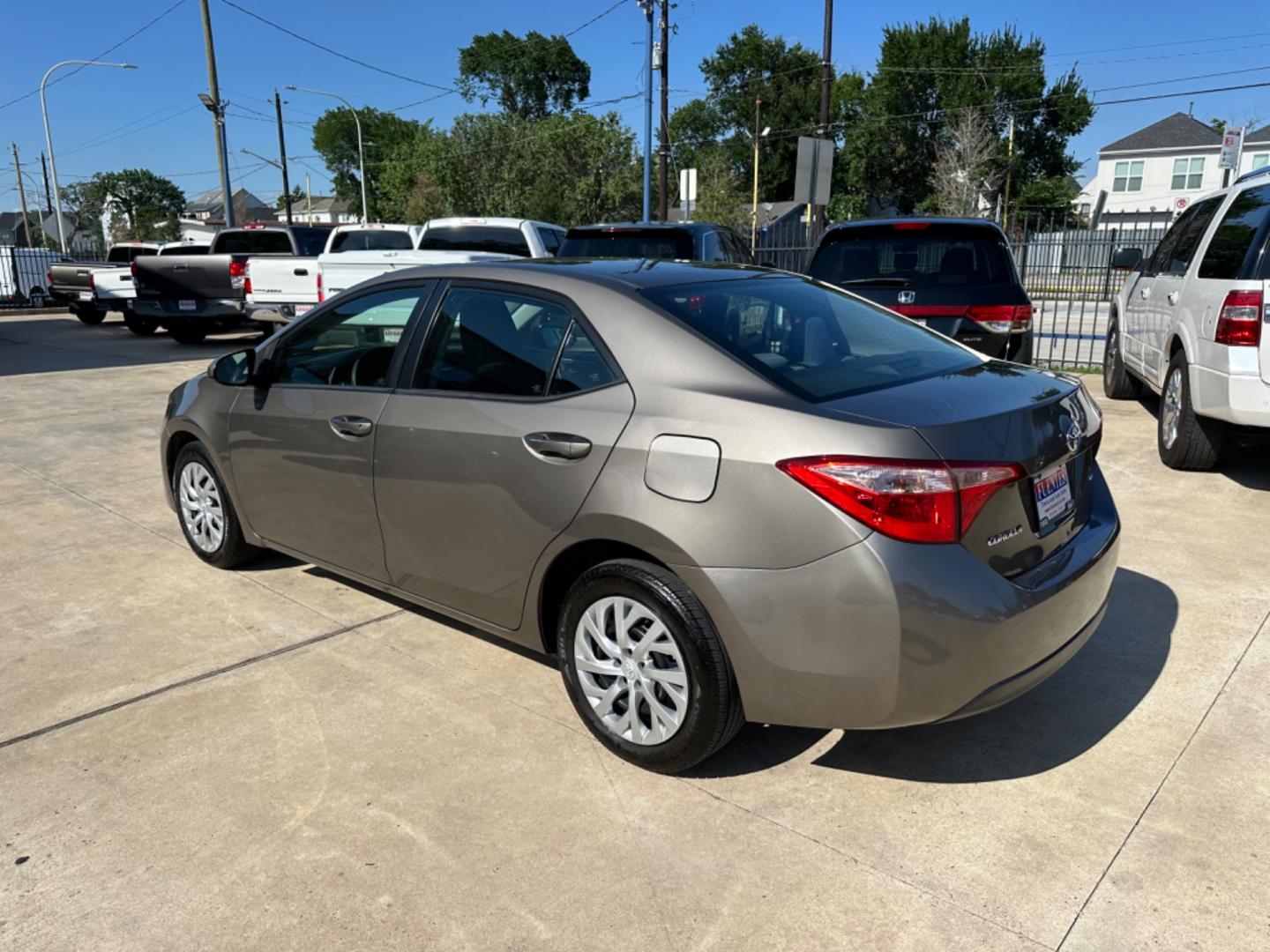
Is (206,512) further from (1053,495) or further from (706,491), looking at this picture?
(1053,495)

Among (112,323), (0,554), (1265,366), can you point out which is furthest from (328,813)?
(112,323)

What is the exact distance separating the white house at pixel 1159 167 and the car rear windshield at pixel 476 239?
50.3 metres

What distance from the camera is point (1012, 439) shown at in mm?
2781

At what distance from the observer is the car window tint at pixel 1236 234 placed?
19.0 ft

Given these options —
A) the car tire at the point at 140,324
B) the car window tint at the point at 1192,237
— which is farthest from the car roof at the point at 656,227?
the car tire at the point at 140,324

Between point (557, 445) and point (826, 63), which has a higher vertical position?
point (826, 63)

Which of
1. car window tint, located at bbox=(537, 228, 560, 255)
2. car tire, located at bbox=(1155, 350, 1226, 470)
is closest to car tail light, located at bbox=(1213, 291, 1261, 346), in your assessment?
car tire, located at bbox=(1155, 350, 1226, 470)

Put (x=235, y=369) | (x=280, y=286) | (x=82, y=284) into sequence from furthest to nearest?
(x=82, y=284) < (x=280, y=286) < (x=235, y=369)

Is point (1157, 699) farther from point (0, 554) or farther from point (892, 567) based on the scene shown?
point (0, 554)

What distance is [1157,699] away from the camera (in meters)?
3.55

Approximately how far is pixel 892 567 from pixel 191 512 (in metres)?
3.90

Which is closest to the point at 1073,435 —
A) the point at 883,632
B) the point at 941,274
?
the point at 883,632

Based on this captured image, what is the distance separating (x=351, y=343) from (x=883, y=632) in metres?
2.65

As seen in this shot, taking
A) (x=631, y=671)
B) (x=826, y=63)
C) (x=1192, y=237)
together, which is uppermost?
(x=826, y=63)
